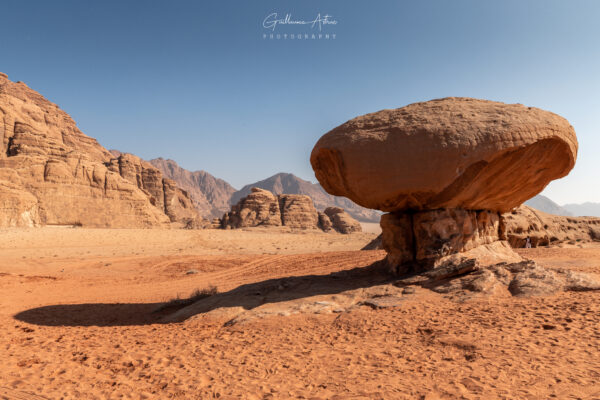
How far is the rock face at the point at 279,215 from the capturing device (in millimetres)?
47403

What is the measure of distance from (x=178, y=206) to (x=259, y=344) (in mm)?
70364

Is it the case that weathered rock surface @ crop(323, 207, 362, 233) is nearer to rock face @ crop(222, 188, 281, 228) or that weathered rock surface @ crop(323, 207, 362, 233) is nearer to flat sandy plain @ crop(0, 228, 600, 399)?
rock face @ crop(222, 188, 281, 228)

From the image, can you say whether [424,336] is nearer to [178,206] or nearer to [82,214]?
[82,214]

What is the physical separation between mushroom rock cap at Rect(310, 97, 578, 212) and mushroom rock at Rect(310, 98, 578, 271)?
17mm

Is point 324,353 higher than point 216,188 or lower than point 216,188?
lower

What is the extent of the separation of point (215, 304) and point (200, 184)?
17918 centimetres

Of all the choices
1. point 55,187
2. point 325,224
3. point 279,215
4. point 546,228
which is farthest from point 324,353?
point 325,224

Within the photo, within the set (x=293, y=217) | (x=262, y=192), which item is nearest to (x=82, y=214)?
(x=262, y=192)

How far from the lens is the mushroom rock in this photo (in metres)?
5.63

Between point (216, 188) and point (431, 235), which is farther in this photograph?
point (216, 188)

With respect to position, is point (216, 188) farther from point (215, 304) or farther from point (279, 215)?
point (215, 304)

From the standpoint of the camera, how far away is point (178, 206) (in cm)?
7019

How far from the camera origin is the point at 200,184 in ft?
583

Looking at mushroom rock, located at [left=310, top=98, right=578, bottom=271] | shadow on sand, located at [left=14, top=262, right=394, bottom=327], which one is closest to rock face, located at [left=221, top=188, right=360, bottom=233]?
shadow on sand, located at [left=14, top=262, right=394, bottom=327]
